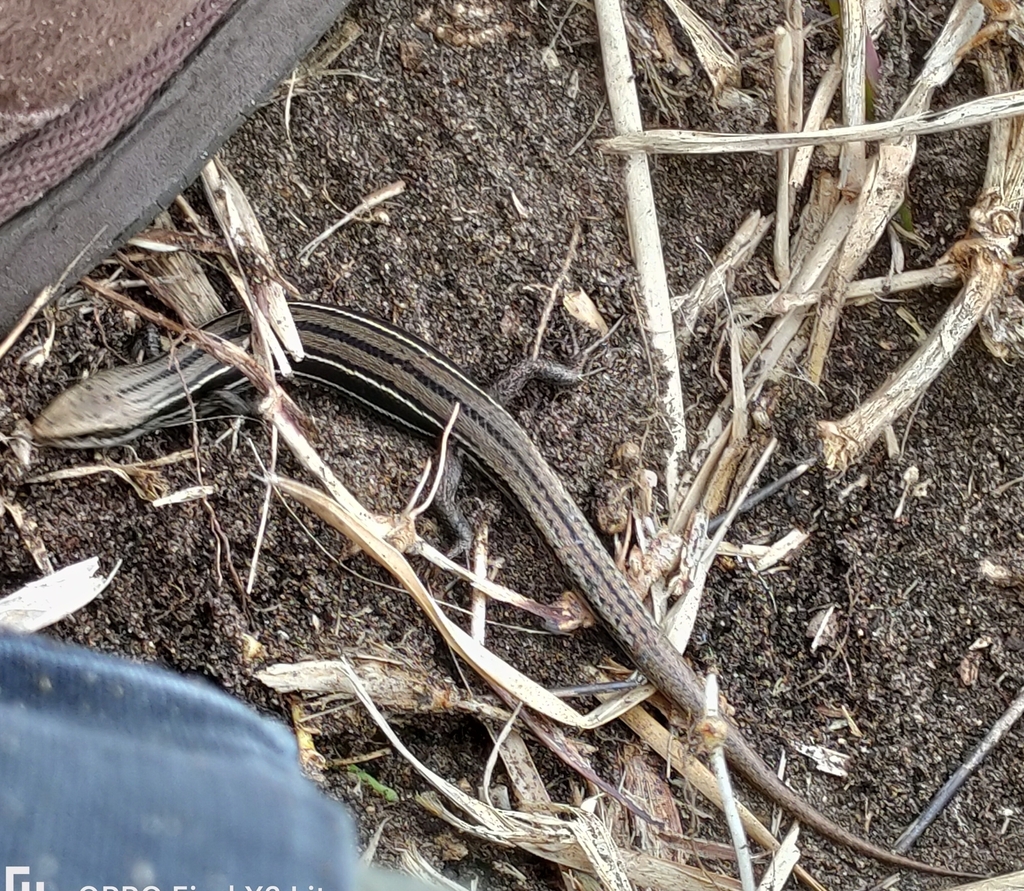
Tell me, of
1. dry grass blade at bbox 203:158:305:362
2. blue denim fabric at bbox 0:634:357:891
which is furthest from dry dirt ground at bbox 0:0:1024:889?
blue denim fabric at bbox 0:634:357:891

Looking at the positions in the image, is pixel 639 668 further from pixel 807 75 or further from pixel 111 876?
pixel 807 75

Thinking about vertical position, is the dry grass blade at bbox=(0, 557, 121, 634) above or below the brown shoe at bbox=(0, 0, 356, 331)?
below

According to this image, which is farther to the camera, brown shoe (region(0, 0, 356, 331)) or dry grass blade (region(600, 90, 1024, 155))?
dry grass blade (region(600, 90, 1024, 155))

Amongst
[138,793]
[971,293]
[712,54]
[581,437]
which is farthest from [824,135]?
[138,793]

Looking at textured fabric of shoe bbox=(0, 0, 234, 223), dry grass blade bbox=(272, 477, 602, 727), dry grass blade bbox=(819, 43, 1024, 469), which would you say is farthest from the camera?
dry grass blade bbox=(819, 43, 1024, 469)

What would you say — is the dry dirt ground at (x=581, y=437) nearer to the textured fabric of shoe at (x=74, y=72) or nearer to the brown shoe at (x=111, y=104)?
the brown shoe at (x=111, y=104)

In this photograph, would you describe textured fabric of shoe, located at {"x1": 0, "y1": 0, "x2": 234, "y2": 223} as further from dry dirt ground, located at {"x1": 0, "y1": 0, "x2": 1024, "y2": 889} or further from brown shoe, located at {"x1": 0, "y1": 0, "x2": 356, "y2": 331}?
dry dirt ground, located at {"x1": 0, "y1": 0, "x2": 1024, "y2": 889}

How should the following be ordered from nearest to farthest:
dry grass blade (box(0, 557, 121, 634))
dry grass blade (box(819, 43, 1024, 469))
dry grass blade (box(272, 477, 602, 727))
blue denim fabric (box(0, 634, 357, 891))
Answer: blue denim fabric (box(0, 634, 357, 891)) < dry grass blade (box(0, 557, 121, 634)) < dry grass blade (box(272, 477, 602, 727)) < dry grass blade (box(819, 43, 1024, 469))
